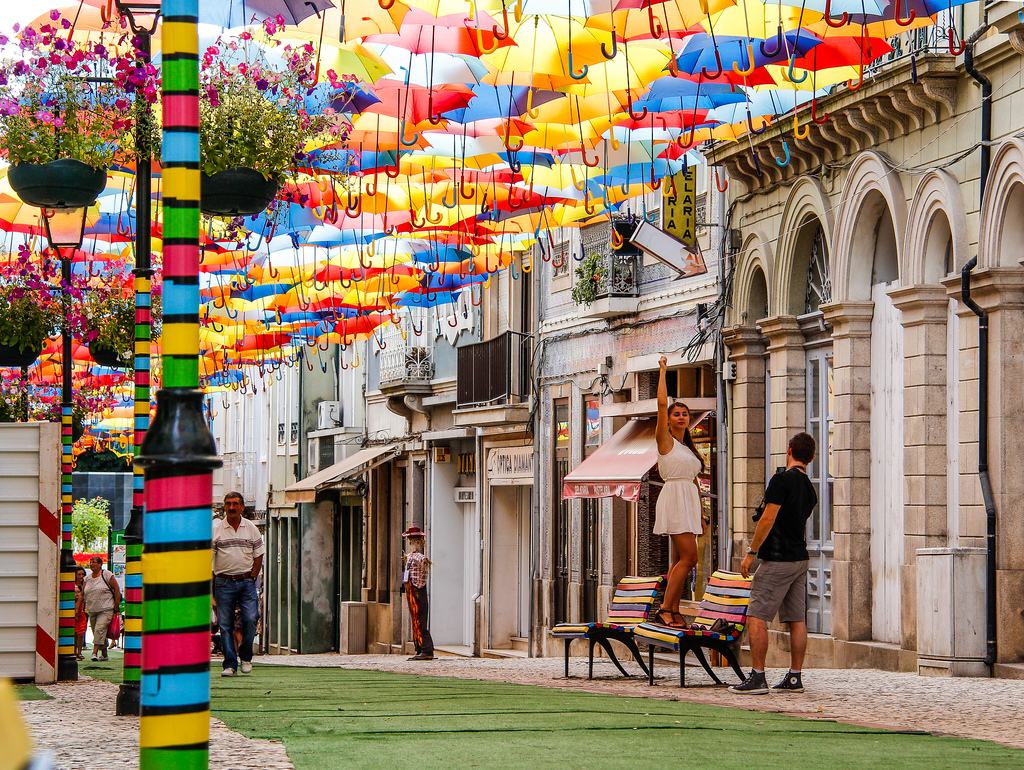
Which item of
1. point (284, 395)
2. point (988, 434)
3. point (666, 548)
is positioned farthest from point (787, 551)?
point (284, 395)

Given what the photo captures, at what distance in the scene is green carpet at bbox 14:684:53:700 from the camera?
454 inches

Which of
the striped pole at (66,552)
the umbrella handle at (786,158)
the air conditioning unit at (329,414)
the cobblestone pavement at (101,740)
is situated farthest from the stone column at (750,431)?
the air conditioning unit at (329,414)

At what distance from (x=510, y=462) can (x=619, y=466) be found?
7037 mm

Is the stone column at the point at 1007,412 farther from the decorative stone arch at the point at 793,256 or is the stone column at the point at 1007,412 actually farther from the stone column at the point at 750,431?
the stone column at the point at 750,431

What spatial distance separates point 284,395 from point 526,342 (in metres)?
20.0

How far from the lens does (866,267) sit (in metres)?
16.8

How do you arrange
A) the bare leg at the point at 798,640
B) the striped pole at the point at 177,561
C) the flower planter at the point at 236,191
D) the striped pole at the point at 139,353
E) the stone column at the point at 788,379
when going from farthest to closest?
the stone column at the point at 788,379 → the bare leg at the point at 798,640 → the striped pole at the point at 139,353 → the flower planter at the point at 236,191 → the striped pole at the point at 177,561

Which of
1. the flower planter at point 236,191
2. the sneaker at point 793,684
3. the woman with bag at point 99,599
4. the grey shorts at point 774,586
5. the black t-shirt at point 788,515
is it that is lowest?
the woman with bag at point 99,599

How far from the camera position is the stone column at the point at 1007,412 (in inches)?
531

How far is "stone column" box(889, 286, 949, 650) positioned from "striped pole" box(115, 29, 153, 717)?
25.9ft

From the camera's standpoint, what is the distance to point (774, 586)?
10672 mm

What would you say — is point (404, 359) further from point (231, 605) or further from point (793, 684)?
point (793, 684)

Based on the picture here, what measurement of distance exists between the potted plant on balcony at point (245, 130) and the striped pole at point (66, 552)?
15.3 ft

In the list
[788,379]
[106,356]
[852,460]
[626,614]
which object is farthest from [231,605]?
[788,379]
